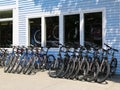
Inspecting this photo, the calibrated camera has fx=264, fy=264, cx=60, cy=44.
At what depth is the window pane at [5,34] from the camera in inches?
485

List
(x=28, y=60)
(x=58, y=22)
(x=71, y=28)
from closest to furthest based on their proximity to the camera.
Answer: (x=28, y=60) < (x=71, y=28) < (x=58, y=22)

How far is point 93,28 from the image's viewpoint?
32.3 ft

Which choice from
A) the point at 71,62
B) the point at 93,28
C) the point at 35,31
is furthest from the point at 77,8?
the point at 71,62

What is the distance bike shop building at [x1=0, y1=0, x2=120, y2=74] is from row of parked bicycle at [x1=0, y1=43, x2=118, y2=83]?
1.74 ft

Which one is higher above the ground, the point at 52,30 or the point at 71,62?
the point at 52,30

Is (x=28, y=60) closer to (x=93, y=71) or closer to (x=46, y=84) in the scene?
(x=46, y=84)

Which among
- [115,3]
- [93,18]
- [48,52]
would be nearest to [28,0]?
[48,52]

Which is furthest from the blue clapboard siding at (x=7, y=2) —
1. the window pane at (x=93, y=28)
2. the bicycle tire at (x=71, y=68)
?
the bicycle tire at (x=71, y=68)

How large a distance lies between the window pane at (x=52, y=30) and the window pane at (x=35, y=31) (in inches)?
17.8

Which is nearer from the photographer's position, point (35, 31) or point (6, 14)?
point (35, 31)

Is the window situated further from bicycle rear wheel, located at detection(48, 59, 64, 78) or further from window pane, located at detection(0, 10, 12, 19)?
bicycle rear wheel, located at detection(48, 59, 64, 78)

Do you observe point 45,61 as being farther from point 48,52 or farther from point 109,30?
point 109,30

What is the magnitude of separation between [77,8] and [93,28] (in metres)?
1.00

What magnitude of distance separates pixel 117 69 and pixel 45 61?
108 inches
